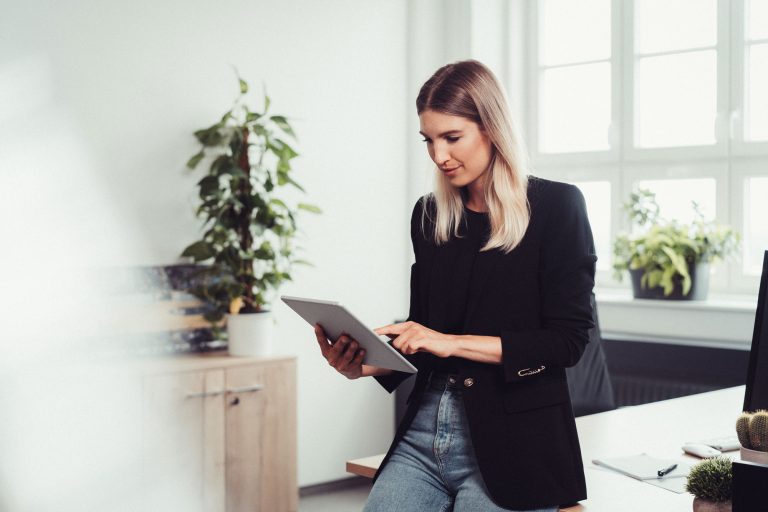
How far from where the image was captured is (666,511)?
62.5 inches

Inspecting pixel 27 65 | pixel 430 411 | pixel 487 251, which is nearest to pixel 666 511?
pixel 430 411

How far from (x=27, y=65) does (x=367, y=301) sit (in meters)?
1.99

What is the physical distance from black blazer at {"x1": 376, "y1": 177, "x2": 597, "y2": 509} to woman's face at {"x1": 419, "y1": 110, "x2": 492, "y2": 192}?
0.12m

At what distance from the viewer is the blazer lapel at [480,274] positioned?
167 cm

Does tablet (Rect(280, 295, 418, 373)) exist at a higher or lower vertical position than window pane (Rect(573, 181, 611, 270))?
lower

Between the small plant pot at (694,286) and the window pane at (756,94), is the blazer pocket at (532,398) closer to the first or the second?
the small plant pot at (694,286)

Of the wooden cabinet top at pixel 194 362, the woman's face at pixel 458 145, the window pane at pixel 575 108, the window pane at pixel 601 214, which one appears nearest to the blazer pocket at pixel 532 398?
the woman's face at pixel 458 145

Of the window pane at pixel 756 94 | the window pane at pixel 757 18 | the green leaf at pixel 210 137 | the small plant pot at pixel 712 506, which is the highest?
the window pane at pixel 757 18

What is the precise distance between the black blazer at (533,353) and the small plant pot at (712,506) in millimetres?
214

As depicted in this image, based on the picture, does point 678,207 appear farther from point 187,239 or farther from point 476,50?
point 187,239

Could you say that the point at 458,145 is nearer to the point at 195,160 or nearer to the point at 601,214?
the point at 195,160

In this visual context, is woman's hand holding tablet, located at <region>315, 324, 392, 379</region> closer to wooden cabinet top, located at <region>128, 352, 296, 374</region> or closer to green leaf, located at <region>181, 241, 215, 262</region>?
wooden cabinet top, located at <region>128, 352, 296, 374</region>

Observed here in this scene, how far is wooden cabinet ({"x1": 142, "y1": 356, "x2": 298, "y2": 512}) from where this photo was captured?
3.54 metres

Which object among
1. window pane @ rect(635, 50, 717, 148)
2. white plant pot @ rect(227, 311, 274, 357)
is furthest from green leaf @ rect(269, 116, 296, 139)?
window pane @ rect(635, 50, 717, 148)
